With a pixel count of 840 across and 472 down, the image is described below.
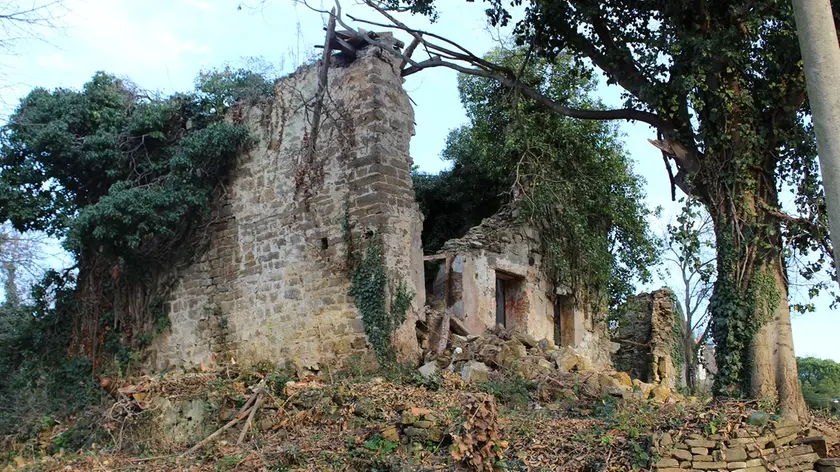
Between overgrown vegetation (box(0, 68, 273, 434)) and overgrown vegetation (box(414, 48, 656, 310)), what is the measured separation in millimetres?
5071

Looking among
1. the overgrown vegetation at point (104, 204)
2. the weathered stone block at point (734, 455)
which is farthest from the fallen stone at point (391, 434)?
the overgrown vegetation at point (104, 204)

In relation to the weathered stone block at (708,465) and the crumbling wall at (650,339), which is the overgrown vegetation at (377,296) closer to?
the weathered stone block at (708,465)

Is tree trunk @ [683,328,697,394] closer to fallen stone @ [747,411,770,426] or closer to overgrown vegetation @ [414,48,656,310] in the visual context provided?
overgrown vegetation @ [414,48,656,310]

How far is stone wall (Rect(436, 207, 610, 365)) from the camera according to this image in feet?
42.4

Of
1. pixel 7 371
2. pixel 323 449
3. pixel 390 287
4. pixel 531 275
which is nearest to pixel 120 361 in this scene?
pixel 7 371

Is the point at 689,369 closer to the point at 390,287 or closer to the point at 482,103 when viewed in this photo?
the point at 482,103

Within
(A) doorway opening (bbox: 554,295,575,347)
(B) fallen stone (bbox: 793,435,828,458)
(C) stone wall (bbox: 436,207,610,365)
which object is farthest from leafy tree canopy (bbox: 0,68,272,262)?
(B) fallen stone (bbox: 793,435,828,458)

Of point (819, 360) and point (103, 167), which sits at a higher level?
point (103, 167)

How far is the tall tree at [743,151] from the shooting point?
870cm

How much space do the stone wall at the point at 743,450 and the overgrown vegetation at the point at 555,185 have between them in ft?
23.5

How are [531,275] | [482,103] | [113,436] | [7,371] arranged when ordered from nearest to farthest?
[113,436]
[7,371]
[531,275]
[482,103]

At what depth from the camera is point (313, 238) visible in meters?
11.1

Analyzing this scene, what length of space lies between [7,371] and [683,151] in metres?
11.3

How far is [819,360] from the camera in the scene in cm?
2356
